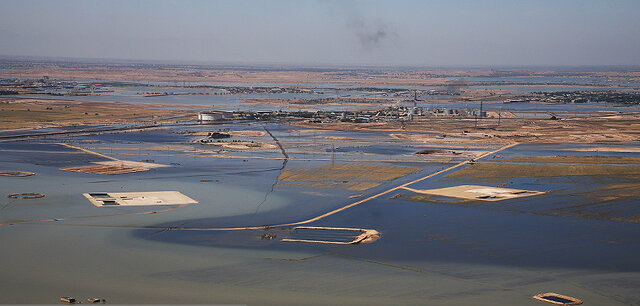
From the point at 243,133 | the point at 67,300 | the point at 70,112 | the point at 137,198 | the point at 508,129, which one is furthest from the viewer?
the point at 70,112

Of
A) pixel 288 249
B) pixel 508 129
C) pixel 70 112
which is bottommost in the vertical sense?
pixel 288 249

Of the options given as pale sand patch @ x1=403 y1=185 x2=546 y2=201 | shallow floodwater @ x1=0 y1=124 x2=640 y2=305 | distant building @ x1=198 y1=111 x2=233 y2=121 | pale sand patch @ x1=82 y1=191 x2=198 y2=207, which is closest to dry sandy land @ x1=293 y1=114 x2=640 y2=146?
distant building @ x1=198 y1=111 x2=233 y2=121

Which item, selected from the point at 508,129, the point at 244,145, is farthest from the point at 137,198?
the point at 508,129

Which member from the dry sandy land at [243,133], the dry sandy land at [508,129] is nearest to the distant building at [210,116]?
→ the dry sandy land at [508,129]

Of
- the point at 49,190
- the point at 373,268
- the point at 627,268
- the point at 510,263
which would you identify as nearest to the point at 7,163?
the point at 49,190

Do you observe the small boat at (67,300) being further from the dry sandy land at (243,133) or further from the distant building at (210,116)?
the distant building at (210,116)

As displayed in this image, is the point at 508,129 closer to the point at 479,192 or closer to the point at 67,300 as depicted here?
the point at 479,192
